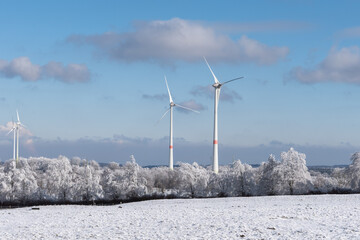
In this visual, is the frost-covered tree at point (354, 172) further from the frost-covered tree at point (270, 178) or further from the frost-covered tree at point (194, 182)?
the frost-covered tree at point (194, 182)

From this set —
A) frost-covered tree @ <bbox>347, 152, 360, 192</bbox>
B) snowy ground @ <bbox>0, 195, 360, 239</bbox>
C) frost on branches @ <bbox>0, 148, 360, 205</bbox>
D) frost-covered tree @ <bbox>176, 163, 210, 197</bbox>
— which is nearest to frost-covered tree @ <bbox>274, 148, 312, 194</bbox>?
frost on branches @ <bbox>0, 148, 360, 205</bbox>

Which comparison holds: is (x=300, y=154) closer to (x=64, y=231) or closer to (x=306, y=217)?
(x=306, y=217)

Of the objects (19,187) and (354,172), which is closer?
(354,172)

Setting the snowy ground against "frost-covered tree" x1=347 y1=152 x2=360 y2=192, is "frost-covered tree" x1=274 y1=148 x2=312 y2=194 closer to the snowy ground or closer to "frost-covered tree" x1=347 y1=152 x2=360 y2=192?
"frost-covered tree" x1=347 y1=152 x2=360 y2=192

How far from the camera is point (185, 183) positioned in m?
93.0

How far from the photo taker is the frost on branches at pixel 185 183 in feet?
255

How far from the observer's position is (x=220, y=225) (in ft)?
88.7

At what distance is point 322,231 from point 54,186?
7912 cm

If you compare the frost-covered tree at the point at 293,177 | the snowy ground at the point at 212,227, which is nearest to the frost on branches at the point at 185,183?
the frost-covered tree at the point at 293,177

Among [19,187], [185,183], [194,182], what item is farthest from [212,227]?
[19,187]

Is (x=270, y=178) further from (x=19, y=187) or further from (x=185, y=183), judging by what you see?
(x=19, y=187)

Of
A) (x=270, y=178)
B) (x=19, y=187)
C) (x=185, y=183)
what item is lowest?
(x=19, y=187)

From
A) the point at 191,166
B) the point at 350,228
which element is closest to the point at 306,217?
the point at 350,228

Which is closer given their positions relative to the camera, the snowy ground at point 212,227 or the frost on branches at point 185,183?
the snowy ground at point 212,227
